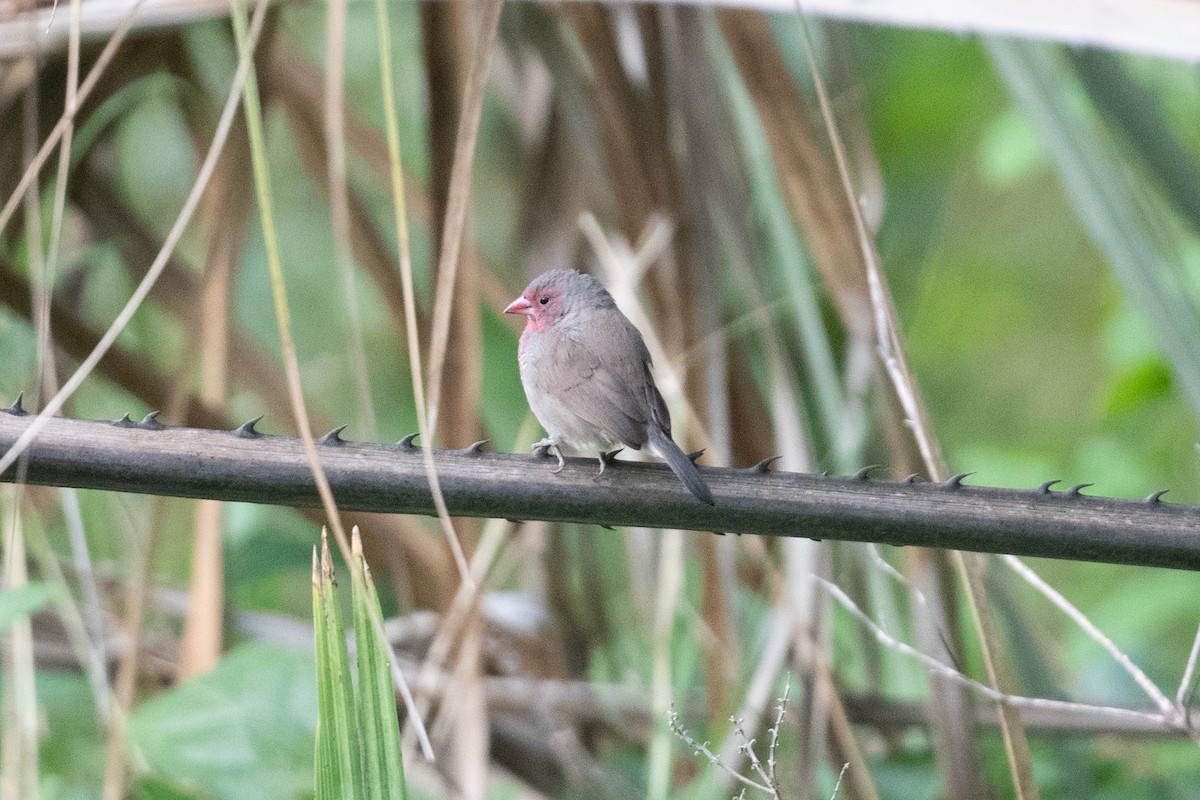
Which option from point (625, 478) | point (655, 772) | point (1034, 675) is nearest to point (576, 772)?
point (655, 772)

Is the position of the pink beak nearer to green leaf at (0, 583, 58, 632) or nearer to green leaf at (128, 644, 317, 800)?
green leaf at (128, 644, 317, 800)

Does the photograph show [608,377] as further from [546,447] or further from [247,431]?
[247,431]

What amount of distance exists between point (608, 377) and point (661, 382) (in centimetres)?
48

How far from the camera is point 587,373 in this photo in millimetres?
2277

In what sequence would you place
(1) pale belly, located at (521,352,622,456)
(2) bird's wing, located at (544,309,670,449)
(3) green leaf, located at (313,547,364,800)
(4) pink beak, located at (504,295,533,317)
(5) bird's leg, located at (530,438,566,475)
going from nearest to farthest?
(3) green leaf, located at (313,547,364,800), (2) bird's wing, located at (544,309,670,449), (1) pale belly, located at (521,352,622,456), (5) bird's leg, located at (530,438,566,475), (4) pink beak, located at (504,295,533,317)

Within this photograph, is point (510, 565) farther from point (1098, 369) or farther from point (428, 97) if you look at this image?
point (1098, 369)

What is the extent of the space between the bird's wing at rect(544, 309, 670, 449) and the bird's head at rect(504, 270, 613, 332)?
8 cm

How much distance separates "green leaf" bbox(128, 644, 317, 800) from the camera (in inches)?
85.0

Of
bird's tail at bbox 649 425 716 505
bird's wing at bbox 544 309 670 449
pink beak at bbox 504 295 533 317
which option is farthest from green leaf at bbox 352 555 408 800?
pink beak at bbox 504 295 533 317

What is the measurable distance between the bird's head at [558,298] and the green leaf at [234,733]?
89cm

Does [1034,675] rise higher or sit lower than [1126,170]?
lower

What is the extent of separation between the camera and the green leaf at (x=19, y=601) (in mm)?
1818

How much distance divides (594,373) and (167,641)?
5.44ft

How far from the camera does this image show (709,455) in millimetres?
2662
